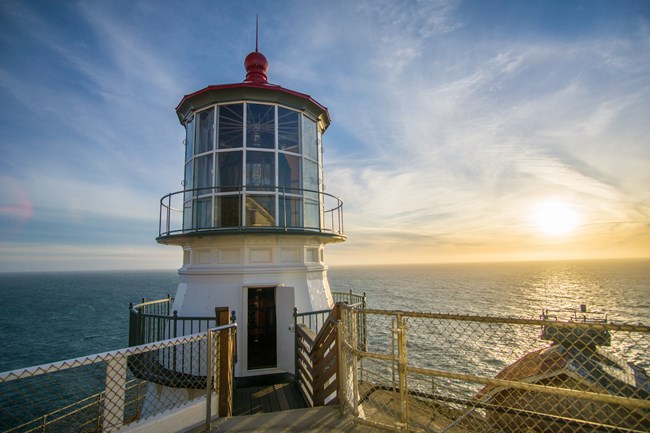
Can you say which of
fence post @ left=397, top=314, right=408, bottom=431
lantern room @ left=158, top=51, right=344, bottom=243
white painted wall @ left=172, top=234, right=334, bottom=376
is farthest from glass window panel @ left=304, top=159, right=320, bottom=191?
fence post @ left=397, top=314, right=408, bottom=431

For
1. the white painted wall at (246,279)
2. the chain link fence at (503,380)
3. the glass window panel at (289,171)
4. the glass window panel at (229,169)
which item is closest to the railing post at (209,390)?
the chain link fence at (503,380)

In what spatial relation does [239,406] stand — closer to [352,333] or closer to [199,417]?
[199,417]

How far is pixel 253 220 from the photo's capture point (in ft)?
28.5

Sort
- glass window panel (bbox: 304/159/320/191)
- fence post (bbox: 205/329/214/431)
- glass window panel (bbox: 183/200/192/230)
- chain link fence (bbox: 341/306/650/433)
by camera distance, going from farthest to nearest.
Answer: glass window panel (bbox: 304/159/320/191)
glass window panel (bbox: 183/200/192/230)
fence post (bbox: 205/329/214/431)
chain link fence (bbox: 341/306/650/433)

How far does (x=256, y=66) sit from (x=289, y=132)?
8.56ft

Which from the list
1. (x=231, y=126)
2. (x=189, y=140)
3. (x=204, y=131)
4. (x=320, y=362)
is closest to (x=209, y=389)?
(x=320, y=362)

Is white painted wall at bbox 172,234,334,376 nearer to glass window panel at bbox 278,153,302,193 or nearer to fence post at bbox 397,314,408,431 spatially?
glass window panel at bbox 278,153,302,193

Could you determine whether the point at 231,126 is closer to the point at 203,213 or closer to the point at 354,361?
the point at 203,213

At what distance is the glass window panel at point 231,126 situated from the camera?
9.13m

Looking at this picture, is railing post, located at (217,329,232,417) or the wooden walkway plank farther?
the wooden walkway plank

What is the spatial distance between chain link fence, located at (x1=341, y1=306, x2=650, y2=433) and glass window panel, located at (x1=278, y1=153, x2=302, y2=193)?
14.8 feet

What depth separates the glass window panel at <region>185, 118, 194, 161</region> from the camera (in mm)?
9698

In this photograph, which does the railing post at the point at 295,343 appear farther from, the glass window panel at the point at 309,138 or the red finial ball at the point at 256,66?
the red finial ball at the point at 256,66

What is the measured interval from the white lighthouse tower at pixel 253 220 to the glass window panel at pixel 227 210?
28mm
